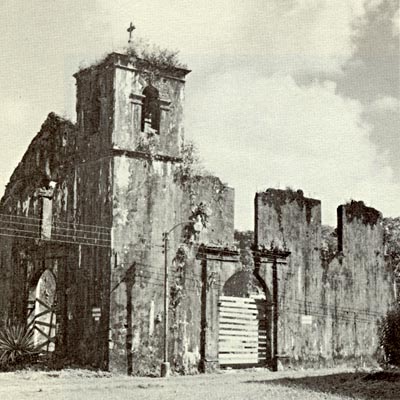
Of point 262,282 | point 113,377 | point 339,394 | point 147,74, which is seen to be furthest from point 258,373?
point 147,74

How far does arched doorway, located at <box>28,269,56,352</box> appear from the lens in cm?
2823

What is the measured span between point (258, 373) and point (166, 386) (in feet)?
19.8

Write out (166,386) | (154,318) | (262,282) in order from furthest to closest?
(262,282), (154,318), (166,386)

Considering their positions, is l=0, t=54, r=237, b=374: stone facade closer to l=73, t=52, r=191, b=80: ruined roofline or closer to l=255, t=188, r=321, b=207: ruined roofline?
l=73, t=52, r=191, b=80: ruined roofline

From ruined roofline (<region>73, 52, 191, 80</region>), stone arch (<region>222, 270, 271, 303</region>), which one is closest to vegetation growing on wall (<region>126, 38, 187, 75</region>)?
ruined roofline (<region>73, 52, 191, 80</region>)

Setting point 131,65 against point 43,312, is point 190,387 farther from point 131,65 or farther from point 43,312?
point 131,65

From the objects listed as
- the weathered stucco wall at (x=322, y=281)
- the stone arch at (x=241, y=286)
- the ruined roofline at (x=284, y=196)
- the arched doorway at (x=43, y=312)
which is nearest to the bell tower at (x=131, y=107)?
the ruined roofline at (x=284, y=196)

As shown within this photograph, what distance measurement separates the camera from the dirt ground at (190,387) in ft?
58.7

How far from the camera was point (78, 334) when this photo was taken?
2559 cm

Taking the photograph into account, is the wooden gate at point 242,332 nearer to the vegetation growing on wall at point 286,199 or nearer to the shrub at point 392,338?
the vegetation growing on wall at point 286,199

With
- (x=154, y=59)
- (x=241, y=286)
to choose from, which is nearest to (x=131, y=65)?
(x=154, y=59)

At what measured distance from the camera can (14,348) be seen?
85.3 feet

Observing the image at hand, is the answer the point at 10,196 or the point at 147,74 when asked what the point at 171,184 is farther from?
the point at 10,196

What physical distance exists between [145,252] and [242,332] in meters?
4.93
